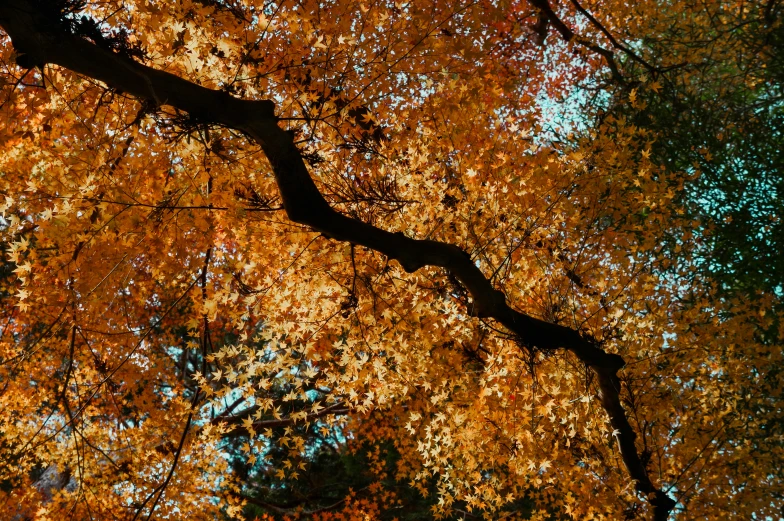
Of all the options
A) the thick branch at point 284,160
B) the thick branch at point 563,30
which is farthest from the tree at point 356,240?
the thick branch at point 563,30

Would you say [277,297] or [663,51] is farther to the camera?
[663,51]

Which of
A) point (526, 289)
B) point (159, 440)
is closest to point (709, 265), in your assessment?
point (526, 289)

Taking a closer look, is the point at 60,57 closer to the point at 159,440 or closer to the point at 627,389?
the point at 627,389

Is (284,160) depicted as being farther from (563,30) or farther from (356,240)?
(563,30)

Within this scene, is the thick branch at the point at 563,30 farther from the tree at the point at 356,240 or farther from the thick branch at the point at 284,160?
the thick branch at the point at 284,160

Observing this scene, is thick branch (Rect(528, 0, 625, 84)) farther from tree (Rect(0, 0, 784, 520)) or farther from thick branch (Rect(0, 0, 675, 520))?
thick branch (Rect(0, 0, 675, 520))

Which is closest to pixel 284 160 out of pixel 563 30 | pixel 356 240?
pixel 356 240
